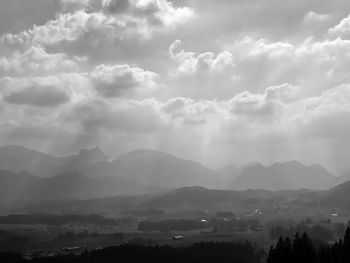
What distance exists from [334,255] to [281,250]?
84.6 feet

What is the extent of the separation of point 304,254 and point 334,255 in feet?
75.1

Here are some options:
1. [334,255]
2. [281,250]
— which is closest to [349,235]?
[334,255]

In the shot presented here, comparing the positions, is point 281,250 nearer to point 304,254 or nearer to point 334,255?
point 304,254

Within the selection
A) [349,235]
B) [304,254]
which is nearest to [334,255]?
Answer: [349,235]

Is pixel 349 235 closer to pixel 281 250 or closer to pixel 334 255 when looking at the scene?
pixel 334 255

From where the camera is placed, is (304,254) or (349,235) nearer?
(304,254)

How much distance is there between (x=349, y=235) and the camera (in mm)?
160750

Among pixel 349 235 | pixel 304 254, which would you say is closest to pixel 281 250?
pixel 304 254

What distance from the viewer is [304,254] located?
150m

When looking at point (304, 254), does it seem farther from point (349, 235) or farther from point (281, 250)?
point (349, 235)

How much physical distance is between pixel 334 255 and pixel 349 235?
10877 mm

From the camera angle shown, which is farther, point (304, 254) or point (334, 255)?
point (334, 255)

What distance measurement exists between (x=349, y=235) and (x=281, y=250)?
83.0 feet

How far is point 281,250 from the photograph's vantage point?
153500mm
